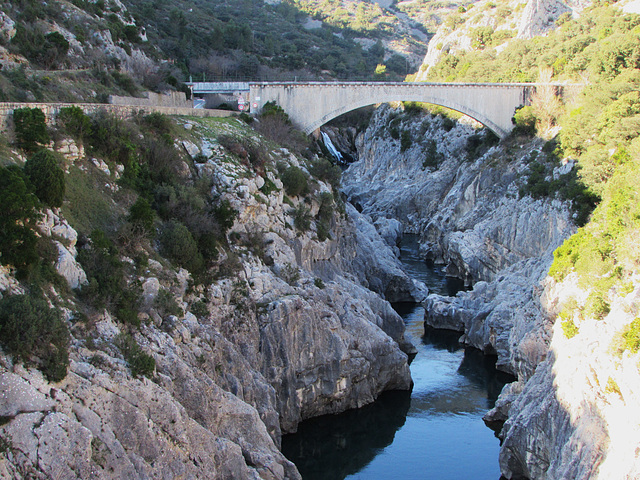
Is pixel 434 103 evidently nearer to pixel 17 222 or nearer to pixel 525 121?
pixel 525 121

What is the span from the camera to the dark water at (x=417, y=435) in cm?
2509

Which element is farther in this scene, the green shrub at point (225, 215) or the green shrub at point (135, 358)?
the green shrub at point (225, 215)

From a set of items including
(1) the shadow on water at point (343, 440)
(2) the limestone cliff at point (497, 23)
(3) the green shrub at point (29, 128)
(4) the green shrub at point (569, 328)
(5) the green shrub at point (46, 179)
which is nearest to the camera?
(5) the green shrub at point (46, 179)

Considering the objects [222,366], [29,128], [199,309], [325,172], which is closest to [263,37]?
[325,172]

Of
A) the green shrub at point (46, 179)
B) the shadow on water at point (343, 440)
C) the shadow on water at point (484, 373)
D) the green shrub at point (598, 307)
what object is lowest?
the shadow on water at point (343, 440)

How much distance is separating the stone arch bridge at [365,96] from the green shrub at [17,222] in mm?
30232

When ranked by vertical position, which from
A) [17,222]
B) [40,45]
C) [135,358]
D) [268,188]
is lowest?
[135,358]

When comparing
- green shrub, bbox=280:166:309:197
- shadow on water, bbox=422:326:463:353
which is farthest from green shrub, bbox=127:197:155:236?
shadow on water, bbox=422:326:463:353

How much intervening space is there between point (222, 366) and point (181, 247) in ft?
15.8

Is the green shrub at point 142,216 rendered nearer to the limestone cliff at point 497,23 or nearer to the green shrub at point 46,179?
the green shrub at point 46,179

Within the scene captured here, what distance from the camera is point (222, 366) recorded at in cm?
2281

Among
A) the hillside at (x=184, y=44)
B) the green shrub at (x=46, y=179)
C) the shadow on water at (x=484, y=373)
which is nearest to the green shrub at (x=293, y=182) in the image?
the hillside at (x=184, y=44)

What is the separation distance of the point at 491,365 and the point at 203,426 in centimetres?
1964

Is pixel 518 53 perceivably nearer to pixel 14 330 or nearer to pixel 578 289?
pixel 578 289
